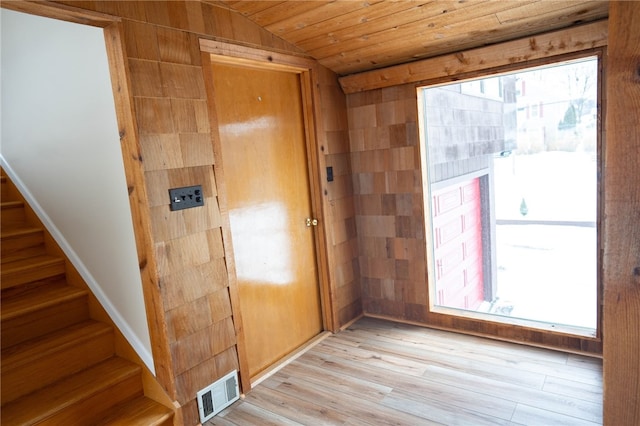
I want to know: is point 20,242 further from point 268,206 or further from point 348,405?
point 348,405

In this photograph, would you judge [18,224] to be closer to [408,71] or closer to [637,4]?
[408,71]

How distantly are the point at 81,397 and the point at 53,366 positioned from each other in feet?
0.91

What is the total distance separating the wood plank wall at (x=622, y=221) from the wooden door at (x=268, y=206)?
2158 millimetres

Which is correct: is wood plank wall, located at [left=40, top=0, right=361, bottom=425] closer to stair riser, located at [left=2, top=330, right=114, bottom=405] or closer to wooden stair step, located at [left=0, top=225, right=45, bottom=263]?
stair riser, located at [left=2, top=330, right=114, bottom=405]

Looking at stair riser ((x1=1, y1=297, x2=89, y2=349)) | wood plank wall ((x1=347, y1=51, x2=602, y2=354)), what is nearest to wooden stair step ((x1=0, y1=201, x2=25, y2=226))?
stair riser ((x1=1, y1=297, x2=89, y2=349))

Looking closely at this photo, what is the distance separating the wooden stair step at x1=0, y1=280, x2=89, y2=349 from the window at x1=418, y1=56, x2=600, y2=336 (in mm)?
2461

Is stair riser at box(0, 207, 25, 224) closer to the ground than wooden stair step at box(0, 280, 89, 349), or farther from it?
farther from it

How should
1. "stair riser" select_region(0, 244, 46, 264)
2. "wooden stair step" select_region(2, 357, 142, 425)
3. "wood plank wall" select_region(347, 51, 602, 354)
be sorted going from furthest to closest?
1. "wood plank wall" select_region(347, 51, 602, 354)
2. "stair riser" select_region(0, 244, 46, 264)
3. "wooden stair step" select_region(2, 357, 142, 425)

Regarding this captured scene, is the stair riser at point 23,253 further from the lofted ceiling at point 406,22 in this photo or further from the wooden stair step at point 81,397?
the lofted ceiling at point 406,22

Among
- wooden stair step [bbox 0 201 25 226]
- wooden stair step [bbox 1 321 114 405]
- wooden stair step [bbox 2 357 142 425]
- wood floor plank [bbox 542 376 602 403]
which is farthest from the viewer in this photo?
wooden stair step [bbox 0 201 25 226]

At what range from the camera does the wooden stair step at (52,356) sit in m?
1.99

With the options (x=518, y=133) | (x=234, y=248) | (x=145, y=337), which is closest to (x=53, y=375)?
(x=145, y=337)

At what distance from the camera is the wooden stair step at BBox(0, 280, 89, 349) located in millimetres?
2191

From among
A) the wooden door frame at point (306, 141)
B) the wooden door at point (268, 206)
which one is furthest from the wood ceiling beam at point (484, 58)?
the wooden door at point (268, 206)
